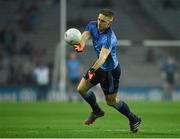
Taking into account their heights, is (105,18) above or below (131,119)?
above

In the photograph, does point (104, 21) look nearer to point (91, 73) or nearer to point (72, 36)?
point (72, 36)

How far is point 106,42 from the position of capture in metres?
13.1

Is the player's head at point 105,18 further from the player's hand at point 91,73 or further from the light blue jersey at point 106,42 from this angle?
the player's hand at point 91,73

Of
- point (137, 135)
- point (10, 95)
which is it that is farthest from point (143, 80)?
point (137, 135)

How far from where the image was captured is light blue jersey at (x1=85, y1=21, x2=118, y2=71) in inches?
520

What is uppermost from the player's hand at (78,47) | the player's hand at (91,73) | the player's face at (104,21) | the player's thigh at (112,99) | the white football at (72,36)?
the player's face at (104,21)

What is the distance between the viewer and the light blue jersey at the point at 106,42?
13.2 m

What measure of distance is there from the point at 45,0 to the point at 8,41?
14.4ft

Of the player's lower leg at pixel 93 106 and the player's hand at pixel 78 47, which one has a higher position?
the player's hand at pixel 78 47

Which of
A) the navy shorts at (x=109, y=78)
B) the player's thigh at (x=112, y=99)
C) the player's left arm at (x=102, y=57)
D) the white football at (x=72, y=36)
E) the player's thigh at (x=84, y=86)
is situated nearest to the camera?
the player's left arm at (x=102, y=57)

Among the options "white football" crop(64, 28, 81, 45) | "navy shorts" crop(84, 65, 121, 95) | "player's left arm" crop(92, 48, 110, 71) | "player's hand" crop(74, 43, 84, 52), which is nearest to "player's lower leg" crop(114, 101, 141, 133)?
"navy shorts" crop(84, 65, 121, 95)

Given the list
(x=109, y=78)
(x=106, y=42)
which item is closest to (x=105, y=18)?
(x=106, y=42)

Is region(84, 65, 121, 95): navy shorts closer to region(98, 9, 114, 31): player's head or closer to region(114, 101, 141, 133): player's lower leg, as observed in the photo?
region(114, 101, 141, 133): player's lower leg

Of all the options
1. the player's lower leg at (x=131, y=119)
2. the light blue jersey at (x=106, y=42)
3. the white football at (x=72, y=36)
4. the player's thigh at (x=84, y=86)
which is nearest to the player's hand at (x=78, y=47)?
the white football at (x=72, y=36)
